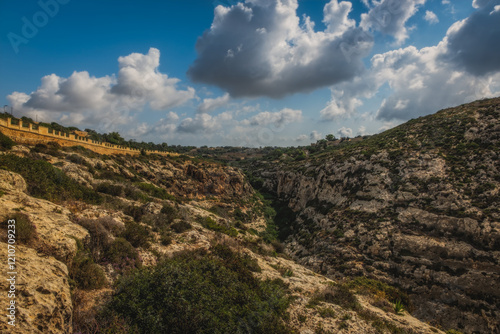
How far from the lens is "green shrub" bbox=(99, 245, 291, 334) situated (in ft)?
19.8

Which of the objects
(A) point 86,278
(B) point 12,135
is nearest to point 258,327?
(A) point 86,278

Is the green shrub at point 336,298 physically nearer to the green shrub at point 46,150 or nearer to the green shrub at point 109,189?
the green shrub at point 109,189

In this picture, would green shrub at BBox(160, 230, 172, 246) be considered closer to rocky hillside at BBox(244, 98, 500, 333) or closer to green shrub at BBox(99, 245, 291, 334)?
green shrub at BBox(99, 245, 291, 334)

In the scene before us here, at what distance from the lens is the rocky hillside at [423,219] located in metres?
19.2

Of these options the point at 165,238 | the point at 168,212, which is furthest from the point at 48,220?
the point at 168,212

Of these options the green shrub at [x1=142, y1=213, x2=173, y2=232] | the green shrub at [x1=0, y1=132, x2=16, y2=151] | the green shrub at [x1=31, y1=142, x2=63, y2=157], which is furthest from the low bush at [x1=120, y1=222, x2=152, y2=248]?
the green shrub at [x1=31, y1=142, x2=63, y2=157]

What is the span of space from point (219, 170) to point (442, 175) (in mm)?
45985

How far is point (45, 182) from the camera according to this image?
12.2 m

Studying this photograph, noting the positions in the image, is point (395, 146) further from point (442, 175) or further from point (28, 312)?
point (28, 312)

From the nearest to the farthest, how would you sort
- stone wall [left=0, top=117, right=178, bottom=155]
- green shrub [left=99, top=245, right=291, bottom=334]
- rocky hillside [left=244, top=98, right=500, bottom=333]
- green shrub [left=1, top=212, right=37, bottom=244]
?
green shrub [left=99, top=245, right=291, bottom=334], green shrub [left=1, top=212, right=37, bottom=244], rocky hillside [left=244, top=98, right=500, bottom=333], stone wall [left=0, top=117, right=178, bottom=155]

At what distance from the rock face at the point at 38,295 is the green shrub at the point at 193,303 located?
1172mm

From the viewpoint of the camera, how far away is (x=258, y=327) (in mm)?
6926

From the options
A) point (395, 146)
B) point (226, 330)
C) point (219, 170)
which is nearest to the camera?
point (226, 330)

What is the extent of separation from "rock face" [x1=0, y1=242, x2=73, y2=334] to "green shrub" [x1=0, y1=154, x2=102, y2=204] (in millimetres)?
7033
